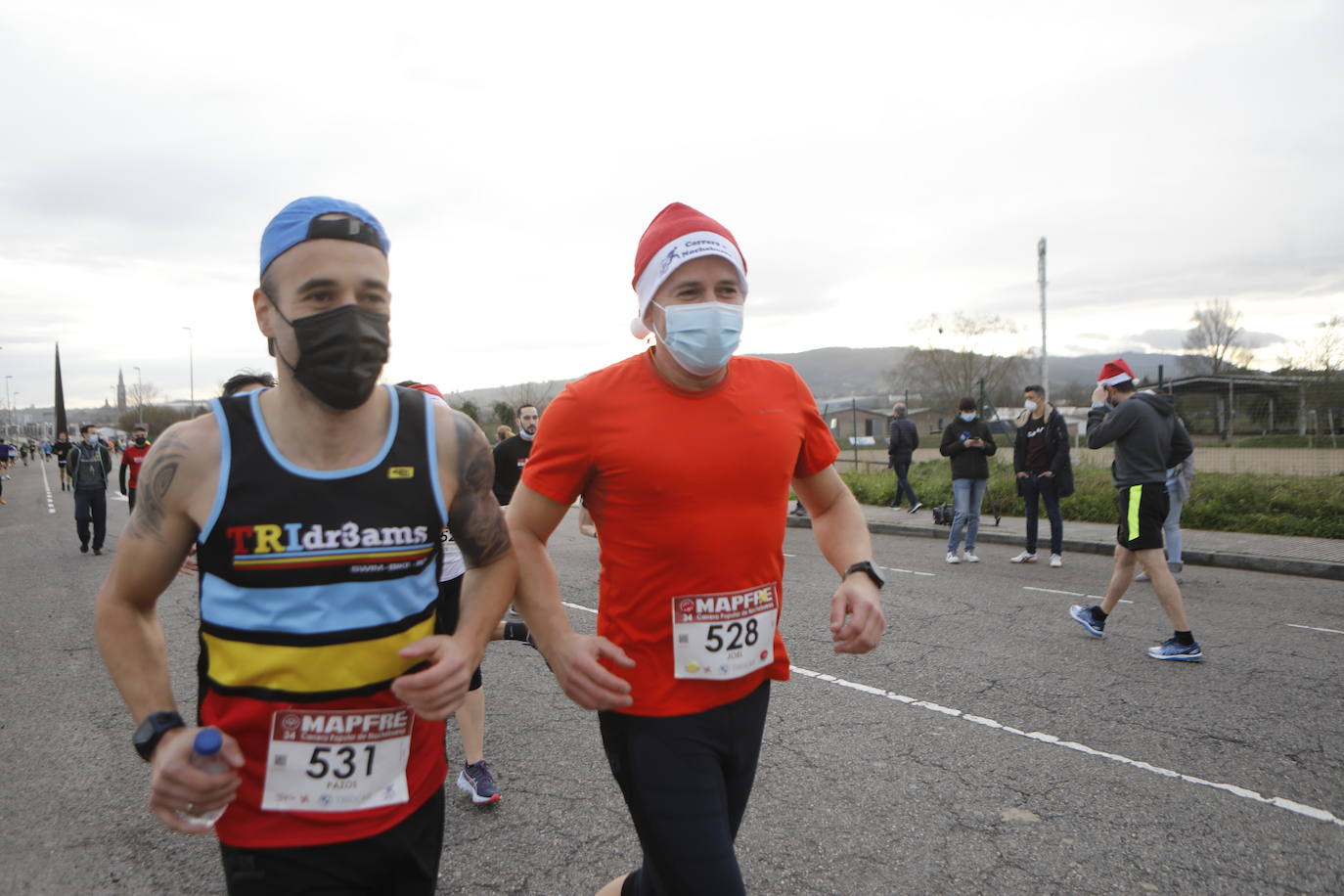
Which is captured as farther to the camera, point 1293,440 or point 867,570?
point 1293,440

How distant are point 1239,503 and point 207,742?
46.9 ft

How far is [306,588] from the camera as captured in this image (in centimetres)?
157

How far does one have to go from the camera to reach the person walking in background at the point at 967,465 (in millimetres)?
10195

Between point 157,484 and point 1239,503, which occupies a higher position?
point 157,484

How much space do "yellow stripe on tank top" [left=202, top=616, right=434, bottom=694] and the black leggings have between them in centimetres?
68

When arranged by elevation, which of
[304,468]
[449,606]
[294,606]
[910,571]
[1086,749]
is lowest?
[910,571]

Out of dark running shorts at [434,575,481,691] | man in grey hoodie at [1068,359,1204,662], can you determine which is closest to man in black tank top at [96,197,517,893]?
dark running shorts at [434,575,481,691]

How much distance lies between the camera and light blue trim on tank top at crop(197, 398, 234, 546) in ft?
5.13

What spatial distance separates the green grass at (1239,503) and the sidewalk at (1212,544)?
0.26 metres

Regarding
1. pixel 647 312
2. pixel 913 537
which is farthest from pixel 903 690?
pixel 913 537

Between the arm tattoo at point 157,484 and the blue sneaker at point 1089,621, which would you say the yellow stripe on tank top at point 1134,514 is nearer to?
the blue sneaker at point 1089,621

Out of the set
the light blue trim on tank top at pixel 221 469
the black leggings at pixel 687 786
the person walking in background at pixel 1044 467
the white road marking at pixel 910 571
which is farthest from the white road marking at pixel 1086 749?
the person walking in background at pixel 1044 467

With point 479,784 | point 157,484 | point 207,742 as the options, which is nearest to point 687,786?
point 207,742

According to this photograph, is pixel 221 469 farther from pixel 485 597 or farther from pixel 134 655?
pixel 485 597
